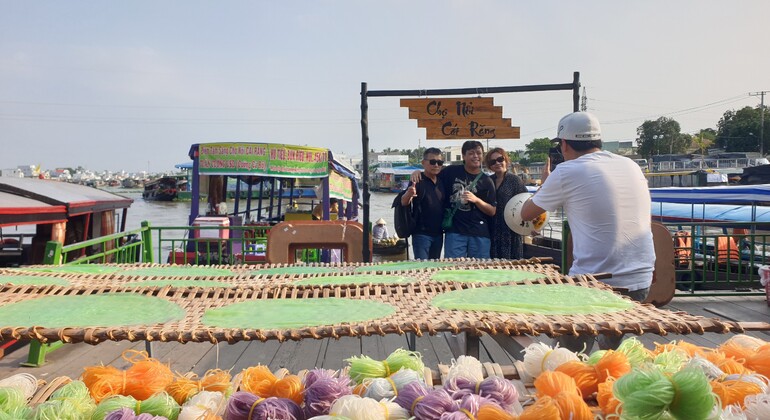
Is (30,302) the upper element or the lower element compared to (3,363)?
upper

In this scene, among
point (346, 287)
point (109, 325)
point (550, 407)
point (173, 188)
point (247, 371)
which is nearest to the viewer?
point (550, 407)

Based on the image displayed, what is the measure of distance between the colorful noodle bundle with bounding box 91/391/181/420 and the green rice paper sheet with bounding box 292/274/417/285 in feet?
4.40

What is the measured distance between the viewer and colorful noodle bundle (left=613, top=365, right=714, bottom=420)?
41.8 inches

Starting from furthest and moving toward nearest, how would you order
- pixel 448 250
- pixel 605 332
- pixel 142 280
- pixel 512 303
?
pixel 448 250 → pixel 142 280 → pixel 512 303 → pixel 605 332

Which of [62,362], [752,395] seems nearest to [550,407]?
[752,395]

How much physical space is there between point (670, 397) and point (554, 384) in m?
0.24

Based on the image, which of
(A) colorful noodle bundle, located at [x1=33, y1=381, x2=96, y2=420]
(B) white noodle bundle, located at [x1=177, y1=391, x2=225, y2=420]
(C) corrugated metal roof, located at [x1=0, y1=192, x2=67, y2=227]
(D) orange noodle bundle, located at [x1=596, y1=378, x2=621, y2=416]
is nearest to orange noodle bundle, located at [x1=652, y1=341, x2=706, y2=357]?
(D) orange noodle bundle, located at [x1=596, y1=378, x2=621, y2=416]

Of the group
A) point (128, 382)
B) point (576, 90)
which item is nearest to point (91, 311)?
point (128, 382)

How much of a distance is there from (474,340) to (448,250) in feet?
7.66

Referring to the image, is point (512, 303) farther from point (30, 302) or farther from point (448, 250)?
point (448, 250)

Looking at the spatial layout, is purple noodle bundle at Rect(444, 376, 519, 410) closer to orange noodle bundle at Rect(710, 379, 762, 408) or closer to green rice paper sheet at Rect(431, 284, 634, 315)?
orange noodle bundle at Rect(710, 379, 762, 408)

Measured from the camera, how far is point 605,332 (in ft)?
5.67

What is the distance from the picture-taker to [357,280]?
2.70 meters

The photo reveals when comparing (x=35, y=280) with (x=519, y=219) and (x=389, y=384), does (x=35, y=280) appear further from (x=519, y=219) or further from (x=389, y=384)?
(x=519, y=219)
